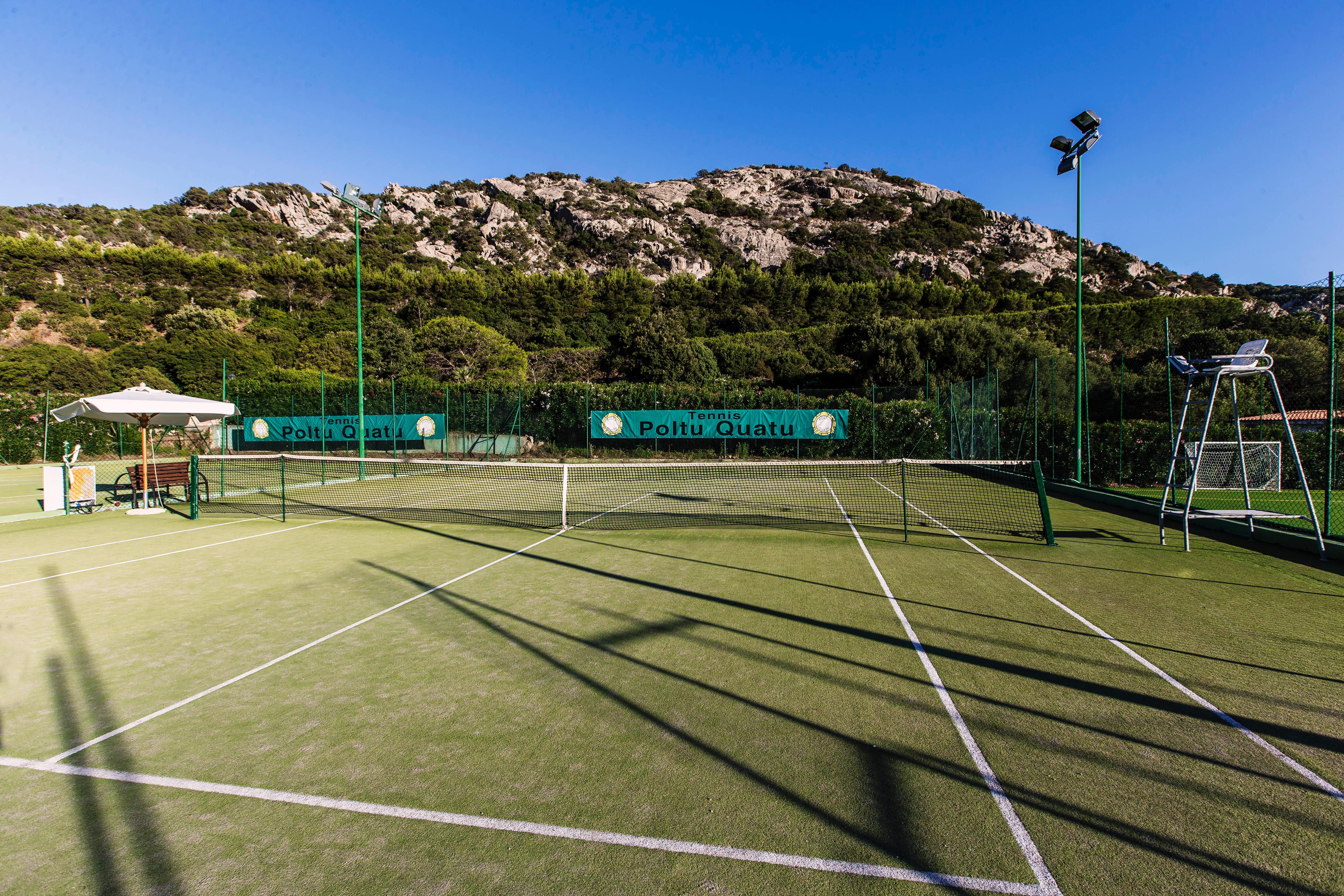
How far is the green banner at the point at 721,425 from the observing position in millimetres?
23203

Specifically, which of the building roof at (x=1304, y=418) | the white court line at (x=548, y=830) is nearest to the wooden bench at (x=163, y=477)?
the white court line at (x=548, y=830)

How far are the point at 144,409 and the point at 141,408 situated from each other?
0.06m

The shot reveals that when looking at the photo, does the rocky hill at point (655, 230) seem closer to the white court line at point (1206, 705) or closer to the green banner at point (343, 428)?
the green banner at point (343, 428)

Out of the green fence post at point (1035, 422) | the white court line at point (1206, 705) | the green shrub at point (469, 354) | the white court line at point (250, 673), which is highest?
the green shrub at point (469, 354)

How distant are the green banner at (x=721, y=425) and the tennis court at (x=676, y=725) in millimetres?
15367

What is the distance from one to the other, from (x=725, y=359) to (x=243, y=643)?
43.3 metres

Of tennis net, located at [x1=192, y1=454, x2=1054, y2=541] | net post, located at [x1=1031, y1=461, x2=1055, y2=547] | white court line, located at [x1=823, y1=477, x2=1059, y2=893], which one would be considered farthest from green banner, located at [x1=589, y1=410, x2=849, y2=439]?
white court line, located at [x1=823, y1=477, x2=1059, y2=893]

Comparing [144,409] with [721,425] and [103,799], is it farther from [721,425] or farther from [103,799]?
[721,425]

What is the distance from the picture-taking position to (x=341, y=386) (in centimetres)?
3047

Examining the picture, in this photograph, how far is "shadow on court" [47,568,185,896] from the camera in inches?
94.8

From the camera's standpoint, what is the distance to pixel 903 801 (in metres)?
2.84

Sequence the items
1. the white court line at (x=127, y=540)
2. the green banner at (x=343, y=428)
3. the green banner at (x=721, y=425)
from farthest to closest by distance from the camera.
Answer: the green banner at (x=343, y=428) → the green banner at (x=721, y=425) → the white court line at (x=127, y=540)

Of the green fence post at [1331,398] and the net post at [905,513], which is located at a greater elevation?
the green fence post at [1331,398]

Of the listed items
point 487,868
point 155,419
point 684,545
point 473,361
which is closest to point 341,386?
point 473,361
